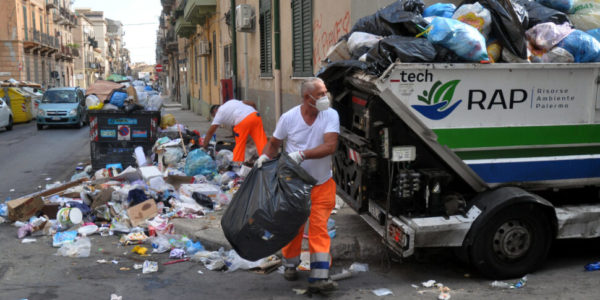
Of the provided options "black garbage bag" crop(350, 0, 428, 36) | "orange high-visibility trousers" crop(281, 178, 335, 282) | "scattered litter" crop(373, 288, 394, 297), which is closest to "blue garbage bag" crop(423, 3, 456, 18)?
"black garbage bag" crop(350, 0, 428, 36)

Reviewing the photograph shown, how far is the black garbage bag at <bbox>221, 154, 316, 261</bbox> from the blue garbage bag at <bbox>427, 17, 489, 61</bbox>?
161cm

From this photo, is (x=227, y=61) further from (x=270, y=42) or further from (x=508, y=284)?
(x=508, y=284)

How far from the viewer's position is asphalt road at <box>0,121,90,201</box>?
29.1ft

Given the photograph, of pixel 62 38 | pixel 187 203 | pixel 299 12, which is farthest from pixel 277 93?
pixel 62 38

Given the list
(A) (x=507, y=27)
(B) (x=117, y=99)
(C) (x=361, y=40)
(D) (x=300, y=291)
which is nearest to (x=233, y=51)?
(B) (x=117, y=99)

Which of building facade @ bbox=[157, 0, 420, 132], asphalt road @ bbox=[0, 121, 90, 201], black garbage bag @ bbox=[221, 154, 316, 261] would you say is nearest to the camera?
black garbage bag @ bbox=[221, 154, 316, 261]

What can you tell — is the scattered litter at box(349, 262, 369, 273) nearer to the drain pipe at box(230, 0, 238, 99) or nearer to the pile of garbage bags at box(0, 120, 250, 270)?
the pile of garbage bags at box(0, 120, 250, 270)

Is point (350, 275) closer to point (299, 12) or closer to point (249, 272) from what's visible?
point (249, 272)

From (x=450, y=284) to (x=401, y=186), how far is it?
96cm

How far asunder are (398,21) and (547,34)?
53.7 inches

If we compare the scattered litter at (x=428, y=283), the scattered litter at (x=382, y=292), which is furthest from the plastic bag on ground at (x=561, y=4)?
the scattered litter at (x=382, y=292)

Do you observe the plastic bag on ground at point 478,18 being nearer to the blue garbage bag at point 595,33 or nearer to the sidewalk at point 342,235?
the blue garbage bag at point 595,33

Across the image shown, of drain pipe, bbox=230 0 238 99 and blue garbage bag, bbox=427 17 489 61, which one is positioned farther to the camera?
drain pipe, bbox=230 0 238 99

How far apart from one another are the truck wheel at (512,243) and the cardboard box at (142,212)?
371cm
